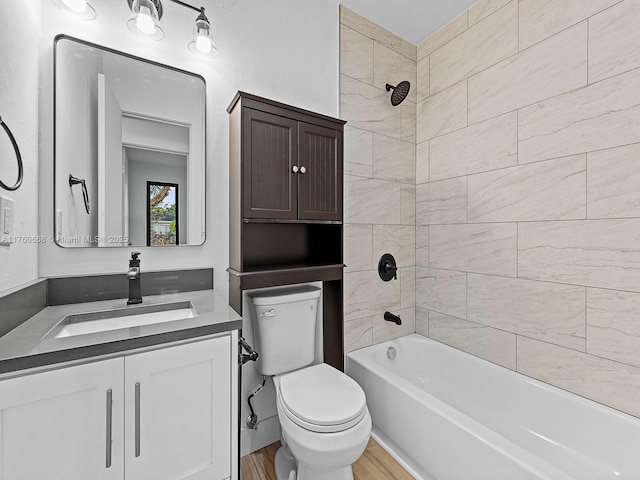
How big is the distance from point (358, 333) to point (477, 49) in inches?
81.1

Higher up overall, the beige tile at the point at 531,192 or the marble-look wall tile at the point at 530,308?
the beige tile at the point at 531,192

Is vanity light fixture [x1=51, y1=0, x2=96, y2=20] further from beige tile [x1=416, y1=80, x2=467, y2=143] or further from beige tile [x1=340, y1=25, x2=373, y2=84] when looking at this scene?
beige tile [x1=416, y1=80, x2=467, y2=143]

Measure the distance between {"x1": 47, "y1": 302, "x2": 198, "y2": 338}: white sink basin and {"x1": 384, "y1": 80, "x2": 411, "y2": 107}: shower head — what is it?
185cm

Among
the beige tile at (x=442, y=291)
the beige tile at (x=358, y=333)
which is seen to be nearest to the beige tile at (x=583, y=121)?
the beige tile at (x=442, y=291)

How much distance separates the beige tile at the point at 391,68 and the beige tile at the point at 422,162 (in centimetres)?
38

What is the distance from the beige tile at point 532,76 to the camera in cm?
151

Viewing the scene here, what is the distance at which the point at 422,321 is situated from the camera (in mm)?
2367

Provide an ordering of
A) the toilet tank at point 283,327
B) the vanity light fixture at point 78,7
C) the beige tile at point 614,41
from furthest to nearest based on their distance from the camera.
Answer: the toilet tank at point 283,327
the beige tile at point 614,41
the vanity light fixture at point 78,7

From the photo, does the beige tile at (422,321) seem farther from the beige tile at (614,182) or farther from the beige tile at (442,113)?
the beige tile at (442,113)

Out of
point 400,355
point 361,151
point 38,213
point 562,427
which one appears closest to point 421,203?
point 361,151

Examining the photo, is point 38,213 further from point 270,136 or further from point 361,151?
point 361,151

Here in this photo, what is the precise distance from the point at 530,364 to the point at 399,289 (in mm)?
907

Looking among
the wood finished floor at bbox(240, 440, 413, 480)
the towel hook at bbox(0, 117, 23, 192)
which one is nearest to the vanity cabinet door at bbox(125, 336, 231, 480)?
the wood finished floor at bbox(240, 440, 413, 480)

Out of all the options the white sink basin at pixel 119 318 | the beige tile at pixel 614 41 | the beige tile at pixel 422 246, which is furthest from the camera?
the beige tile at pixel 422 246
